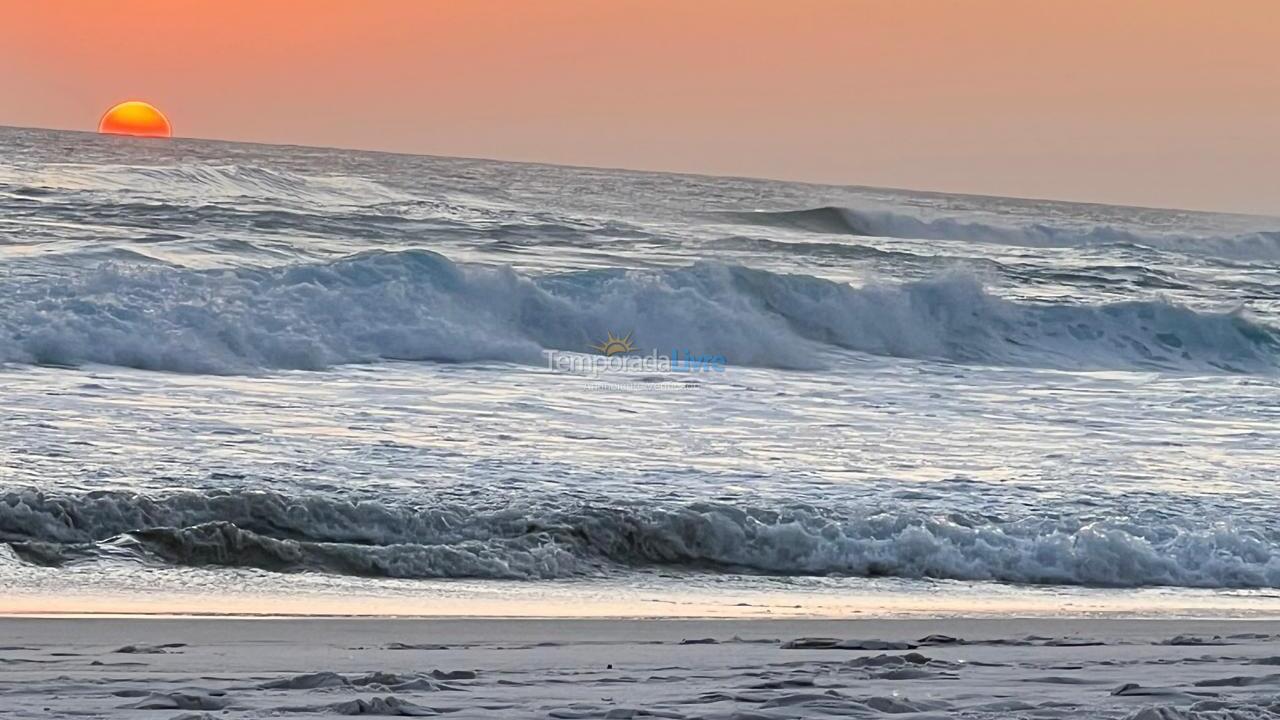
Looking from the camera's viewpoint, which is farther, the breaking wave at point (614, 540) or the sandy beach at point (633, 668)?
the breaking wave at point (614, 540)

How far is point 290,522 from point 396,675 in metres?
3.09

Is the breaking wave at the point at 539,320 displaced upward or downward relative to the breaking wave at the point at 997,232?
downward

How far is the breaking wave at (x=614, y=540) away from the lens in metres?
6.57

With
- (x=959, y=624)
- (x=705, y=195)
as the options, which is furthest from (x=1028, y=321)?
(x=705, y=195)

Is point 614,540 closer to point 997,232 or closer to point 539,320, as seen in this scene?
point 539,320

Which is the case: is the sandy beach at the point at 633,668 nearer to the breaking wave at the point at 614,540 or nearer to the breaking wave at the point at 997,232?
the breaking wave at the point at 614,540

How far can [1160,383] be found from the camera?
15672 mm

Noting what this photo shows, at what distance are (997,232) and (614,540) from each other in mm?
31658

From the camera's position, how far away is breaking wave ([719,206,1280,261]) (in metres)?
35.2

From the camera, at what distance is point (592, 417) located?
10484mm

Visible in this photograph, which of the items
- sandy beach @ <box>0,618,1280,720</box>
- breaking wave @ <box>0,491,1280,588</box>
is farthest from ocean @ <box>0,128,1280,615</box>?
sandy beach @ <box>0,618,1280,720</box>

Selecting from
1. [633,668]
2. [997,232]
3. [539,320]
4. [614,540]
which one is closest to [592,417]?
[614,540]

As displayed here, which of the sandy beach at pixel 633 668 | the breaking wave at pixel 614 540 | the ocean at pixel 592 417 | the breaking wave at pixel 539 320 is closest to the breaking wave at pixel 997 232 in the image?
the ocean at pixel 592 417

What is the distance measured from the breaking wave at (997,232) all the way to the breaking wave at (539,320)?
13.7m
